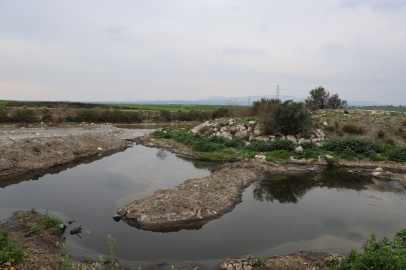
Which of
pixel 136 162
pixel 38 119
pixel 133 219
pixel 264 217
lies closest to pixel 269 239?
pixel 264 217

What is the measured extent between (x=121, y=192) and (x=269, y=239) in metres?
7.49

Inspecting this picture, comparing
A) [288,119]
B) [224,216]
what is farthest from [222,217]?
[288,119]

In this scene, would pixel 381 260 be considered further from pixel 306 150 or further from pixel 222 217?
pixel 306 150

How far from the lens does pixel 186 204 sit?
371 inches

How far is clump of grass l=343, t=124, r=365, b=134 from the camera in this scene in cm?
2278

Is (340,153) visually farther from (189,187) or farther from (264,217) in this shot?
(189,187)

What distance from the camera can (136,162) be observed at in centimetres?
1811

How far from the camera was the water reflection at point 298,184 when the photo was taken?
11908 millimetres

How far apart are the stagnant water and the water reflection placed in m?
0.05

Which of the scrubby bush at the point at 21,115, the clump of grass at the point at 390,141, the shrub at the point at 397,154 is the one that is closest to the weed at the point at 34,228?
the shrub at the point at 397,154

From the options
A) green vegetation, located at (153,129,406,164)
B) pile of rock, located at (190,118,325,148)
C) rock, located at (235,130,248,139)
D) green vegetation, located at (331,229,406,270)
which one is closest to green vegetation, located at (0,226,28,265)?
green vegetation, located at (331,229,406,270)

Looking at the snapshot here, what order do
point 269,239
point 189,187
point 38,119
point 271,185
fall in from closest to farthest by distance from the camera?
point 269,239 → point 189,187 → point 271,185 → point 38,119

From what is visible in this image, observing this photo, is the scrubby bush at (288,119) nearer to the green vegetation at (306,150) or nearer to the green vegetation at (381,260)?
the green vegetation at (306,150)

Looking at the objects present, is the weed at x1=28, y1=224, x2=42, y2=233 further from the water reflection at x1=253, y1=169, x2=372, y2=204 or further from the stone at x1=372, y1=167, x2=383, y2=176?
the stone at x1=372, y1=167, x2=383, y2=176
